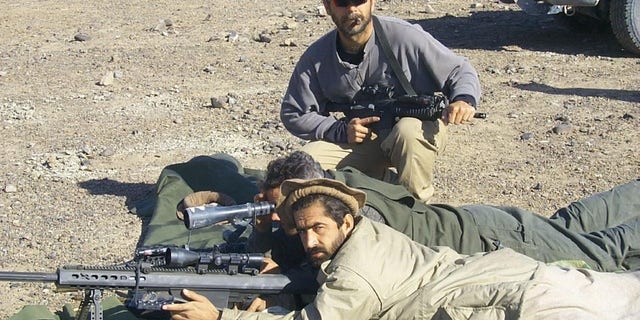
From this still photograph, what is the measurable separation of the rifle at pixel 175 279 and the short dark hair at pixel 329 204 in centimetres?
30

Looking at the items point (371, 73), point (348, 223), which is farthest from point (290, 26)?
point (348, 223)

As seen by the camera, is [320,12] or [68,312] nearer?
[68,312]

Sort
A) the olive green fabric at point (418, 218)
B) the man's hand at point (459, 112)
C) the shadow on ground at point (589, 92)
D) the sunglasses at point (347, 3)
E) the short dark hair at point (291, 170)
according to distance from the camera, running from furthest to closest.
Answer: the shadow on ground at point (589, 92) → the sunglasses at point (347, 3) → the man's hand at point (459, 112) → the olive green fabric at point (418, 218) → the short dark hair at point (291, 170)

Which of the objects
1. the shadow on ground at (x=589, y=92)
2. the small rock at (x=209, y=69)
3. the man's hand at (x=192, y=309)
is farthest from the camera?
the small rock at (x=209, y=69)

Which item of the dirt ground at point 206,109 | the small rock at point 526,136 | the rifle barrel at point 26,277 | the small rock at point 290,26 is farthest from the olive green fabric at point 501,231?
the small rock at point 290,26

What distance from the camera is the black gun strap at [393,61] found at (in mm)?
6281

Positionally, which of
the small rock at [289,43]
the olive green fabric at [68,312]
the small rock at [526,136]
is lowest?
the small rock at [289,43]

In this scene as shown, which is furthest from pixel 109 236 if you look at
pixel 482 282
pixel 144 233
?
pixel 482 282

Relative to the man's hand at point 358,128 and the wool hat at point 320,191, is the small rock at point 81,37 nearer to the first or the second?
the man's hand at point 358,128

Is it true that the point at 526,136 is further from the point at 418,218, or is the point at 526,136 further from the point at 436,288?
the point at 436,288

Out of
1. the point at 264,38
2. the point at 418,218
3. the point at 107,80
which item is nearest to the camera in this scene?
the point at 418,218

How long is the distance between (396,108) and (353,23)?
0.49m

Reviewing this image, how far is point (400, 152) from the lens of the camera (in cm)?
623

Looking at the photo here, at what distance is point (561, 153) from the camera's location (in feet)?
25.5
